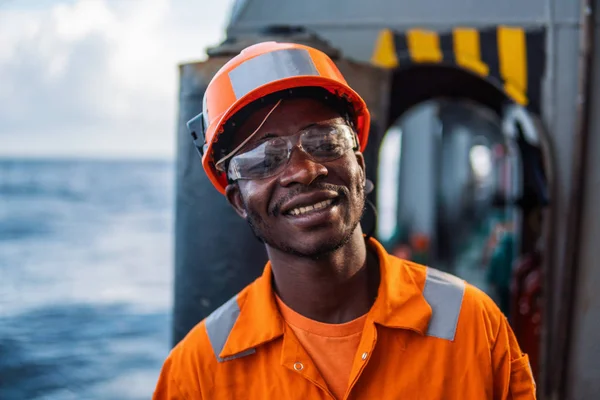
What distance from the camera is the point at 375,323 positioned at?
6.73 feet

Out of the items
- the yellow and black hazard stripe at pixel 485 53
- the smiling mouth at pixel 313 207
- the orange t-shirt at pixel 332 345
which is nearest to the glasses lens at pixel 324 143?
the smiling mouth at pixel 313 207

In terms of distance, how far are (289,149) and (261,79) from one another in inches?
10.4

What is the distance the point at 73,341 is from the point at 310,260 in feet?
40.3

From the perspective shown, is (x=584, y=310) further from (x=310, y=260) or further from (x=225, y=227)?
(x=310, y=260)

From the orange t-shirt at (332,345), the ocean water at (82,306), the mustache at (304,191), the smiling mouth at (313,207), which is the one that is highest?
the mustache at (304,191)

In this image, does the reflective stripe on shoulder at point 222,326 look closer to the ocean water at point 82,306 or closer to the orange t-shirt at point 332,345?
the orange t-shirt at point 332,345

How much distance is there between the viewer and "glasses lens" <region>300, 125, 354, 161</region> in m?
2.08

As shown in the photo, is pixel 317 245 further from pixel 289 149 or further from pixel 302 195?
pixel 289 149

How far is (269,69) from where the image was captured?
84.1 inches

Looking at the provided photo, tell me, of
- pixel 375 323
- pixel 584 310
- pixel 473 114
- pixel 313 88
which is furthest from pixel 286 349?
pixel 473 114

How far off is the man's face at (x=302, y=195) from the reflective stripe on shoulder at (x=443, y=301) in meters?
0.36

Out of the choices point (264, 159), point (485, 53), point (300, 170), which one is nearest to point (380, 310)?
point (300, 170)

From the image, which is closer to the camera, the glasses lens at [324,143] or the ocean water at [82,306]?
the glasses lens at [324,143]

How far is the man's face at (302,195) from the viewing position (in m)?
2.03
